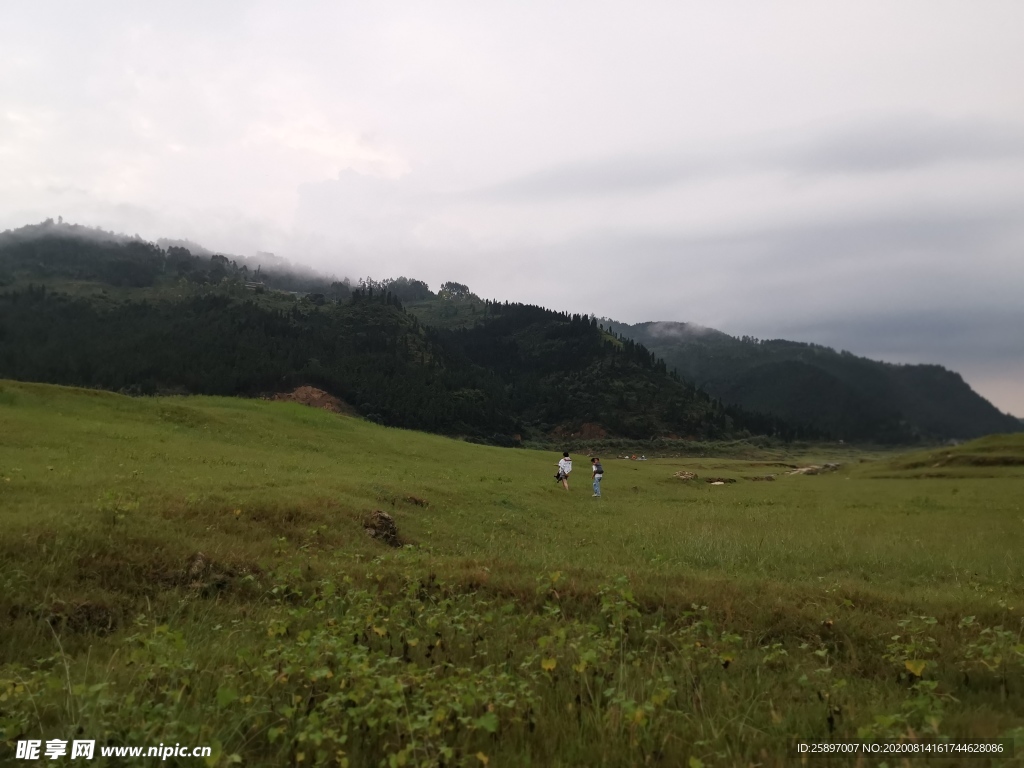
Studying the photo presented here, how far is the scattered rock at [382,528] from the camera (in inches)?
536

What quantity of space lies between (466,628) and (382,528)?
6873 mm

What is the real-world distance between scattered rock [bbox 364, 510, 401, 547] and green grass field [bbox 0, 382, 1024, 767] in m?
0.27

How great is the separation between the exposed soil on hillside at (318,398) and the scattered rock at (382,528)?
459ft

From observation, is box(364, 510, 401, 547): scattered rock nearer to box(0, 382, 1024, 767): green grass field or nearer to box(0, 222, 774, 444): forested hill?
box(0, 382, 1024, 767): green grass field

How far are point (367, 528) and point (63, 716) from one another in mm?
8806

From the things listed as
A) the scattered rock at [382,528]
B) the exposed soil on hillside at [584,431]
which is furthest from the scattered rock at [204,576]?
the exposed soil on hillside at [584,431]

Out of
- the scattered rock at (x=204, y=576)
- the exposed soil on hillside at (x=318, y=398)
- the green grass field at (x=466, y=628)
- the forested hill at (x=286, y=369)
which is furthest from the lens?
the forested hill at (x=286, y=369)

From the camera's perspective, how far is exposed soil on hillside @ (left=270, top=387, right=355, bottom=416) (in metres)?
149

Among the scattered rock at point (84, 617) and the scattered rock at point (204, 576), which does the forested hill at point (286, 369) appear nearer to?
the scattered rock at point (204, 576)

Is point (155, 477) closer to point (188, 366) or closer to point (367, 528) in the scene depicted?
point (367, 528)

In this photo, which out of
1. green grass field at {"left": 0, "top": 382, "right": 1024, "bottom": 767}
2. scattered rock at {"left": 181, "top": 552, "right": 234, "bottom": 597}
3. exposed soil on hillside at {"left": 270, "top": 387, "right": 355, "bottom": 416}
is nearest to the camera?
green grass field at {"left": 0, "top": 382, "right": 1024, "bottom": 767}

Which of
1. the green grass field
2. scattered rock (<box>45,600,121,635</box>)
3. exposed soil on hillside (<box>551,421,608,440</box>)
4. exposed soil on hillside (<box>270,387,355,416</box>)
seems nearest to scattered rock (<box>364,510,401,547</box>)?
the green grass field

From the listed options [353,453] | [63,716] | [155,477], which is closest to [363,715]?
[63,716]

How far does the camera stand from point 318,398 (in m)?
151
